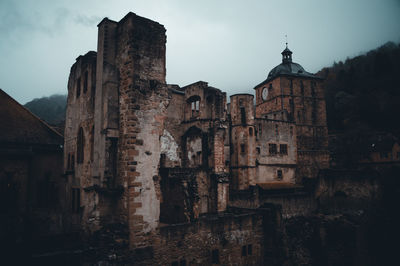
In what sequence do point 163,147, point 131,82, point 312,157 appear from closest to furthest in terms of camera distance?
point 131,82
point 163,147
point 312,157

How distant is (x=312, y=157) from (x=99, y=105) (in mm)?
29533

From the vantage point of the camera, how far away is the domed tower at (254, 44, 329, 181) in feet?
113

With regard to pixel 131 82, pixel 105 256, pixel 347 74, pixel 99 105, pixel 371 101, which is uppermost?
pixel 347 74

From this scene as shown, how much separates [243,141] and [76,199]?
15.8 m

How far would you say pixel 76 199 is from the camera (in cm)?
1436

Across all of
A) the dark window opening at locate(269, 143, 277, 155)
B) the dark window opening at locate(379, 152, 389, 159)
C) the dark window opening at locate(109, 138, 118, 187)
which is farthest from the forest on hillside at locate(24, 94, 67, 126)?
the dark window opening at locate(379, 152, 389, 159)

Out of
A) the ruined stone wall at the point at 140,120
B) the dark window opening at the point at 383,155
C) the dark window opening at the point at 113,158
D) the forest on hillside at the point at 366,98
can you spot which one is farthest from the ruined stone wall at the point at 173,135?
the dark window opening at the point at 383,155

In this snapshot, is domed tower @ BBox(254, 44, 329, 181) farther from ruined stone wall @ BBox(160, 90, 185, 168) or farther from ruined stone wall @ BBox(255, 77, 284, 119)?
ruined stone wall @ BBox(160, 90, 185, 168)

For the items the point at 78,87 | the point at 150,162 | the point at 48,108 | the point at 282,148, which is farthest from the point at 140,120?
the point at 48,108

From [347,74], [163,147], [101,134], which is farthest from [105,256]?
[347,74]

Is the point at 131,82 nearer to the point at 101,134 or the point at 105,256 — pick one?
the point at 101,134

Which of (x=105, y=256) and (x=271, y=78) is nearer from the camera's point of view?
(x=105, y=256)

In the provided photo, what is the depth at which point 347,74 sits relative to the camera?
56.0m

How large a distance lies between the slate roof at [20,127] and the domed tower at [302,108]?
2641 centimetres
